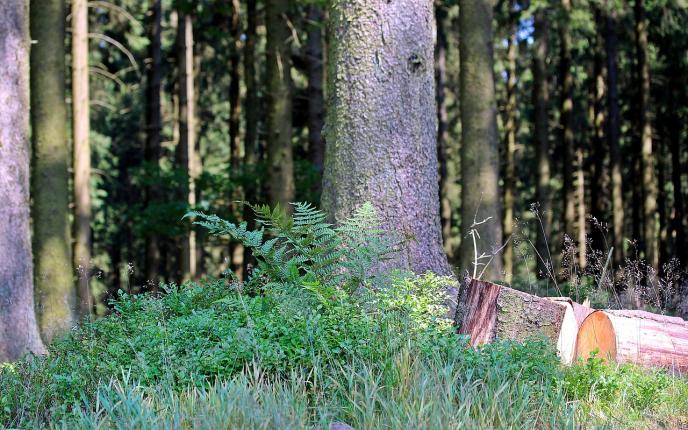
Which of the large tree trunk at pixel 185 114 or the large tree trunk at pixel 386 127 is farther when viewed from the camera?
the large tree trunk at pixel 185 114

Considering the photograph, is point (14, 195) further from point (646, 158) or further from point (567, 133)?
point (646, 158)

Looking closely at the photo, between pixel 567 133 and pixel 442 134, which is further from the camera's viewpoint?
pixel 442 134

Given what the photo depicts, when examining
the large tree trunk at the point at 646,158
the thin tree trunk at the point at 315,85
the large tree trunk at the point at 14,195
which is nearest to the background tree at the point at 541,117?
the large tree trunk at the point at 646,158

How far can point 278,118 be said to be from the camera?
14.8m

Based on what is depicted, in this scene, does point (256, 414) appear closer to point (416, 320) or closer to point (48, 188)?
point (416, 320)

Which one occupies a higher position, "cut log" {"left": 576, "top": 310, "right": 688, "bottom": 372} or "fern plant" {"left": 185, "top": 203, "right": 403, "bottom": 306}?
"fern plant" {"left": 185, "top": 203, "right": 403, "bottom": 306}

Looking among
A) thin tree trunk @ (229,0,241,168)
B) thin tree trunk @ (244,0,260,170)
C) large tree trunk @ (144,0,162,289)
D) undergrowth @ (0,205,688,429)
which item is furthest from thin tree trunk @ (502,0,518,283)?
undergrowth @ (0,205,688,429)

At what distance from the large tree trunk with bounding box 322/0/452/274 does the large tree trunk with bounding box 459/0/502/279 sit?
4.56 meters

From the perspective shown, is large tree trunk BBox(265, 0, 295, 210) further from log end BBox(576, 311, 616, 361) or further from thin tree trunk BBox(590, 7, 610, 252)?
thin tree trunk BBox(590, 7, 610, 252)

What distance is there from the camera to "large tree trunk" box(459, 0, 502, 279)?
1125 centimetres

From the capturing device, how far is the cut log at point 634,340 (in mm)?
5570

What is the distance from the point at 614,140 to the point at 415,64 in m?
15.7

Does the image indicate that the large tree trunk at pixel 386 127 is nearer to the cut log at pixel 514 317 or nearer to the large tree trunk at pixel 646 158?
the cut log at pixel 514 317

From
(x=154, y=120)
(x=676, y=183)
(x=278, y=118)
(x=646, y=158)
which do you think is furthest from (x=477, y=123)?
(x=676, y=183)
